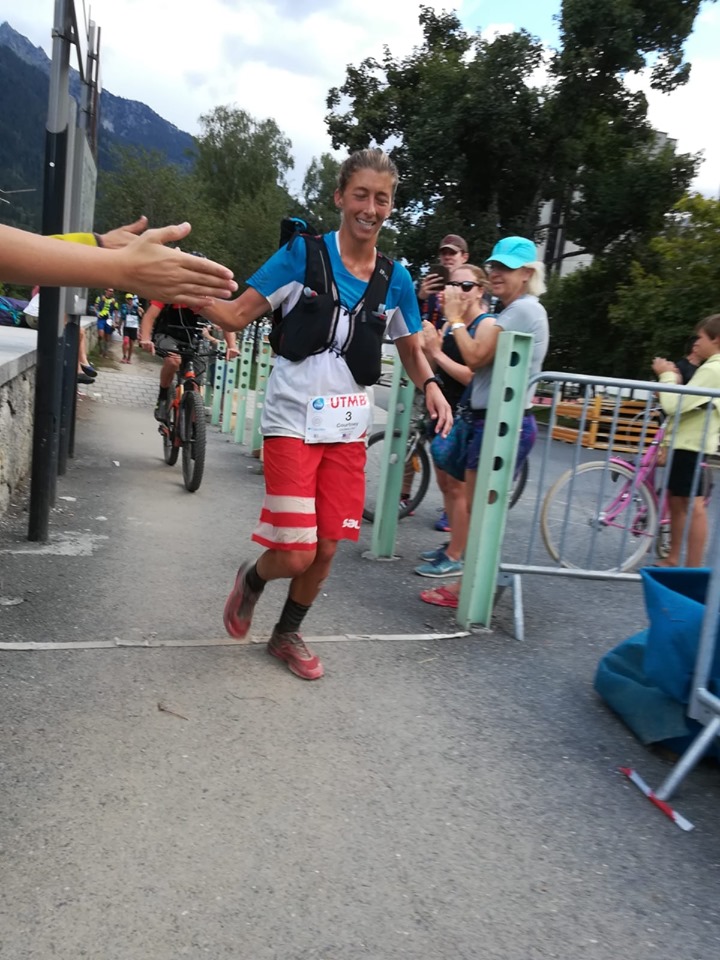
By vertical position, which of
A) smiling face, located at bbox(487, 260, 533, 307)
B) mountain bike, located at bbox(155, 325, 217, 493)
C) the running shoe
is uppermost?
smiling face, located at bbox(487, 260, 533, 307)

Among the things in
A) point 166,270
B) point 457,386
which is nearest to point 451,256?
point 457,386

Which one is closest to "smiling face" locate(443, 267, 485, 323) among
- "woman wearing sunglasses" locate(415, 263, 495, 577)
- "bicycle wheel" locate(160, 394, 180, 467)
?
"woman wearing sunglasses" locate(415, 263, 495, 577)

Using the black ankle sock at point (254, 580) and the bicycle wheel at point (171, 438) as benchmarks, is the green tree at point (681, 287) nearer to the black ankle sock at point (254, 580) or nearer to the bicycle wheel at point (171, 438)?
the bicycle wheel at point (171, 438)

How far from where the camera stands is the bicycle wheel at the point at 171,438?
25.1 feet

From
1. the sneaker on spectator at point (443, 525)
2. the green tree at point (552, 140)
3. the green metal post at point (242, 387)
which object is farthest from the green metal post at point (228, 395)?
the green tree at point (552, 140)

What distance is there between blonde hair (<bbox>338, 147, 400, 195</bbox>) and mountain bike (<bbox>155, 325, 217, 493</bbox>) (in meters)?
3.80

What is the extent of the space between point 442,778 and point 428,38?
33.8m

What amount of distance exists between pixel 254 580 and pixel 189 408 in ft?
12.7

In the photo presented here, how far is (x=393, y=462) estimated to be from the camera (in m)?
5.51

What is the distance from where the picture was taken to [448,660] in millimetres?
3928

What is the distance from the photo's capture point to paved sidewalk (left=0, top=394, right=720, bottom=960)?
2.10 m

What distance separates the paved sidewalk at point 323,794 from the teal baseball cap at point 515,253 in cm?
194

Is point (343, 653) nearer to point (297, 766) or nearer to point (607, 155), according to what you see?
point (297, 766)

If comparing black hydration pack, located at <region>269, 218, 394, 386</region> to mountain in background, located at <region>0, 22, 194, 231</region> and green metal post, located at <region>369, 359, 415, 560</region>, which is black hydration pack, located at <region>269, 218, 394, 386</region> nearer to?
mountain in background, located at <region>0, 22, 194, 231</region>
